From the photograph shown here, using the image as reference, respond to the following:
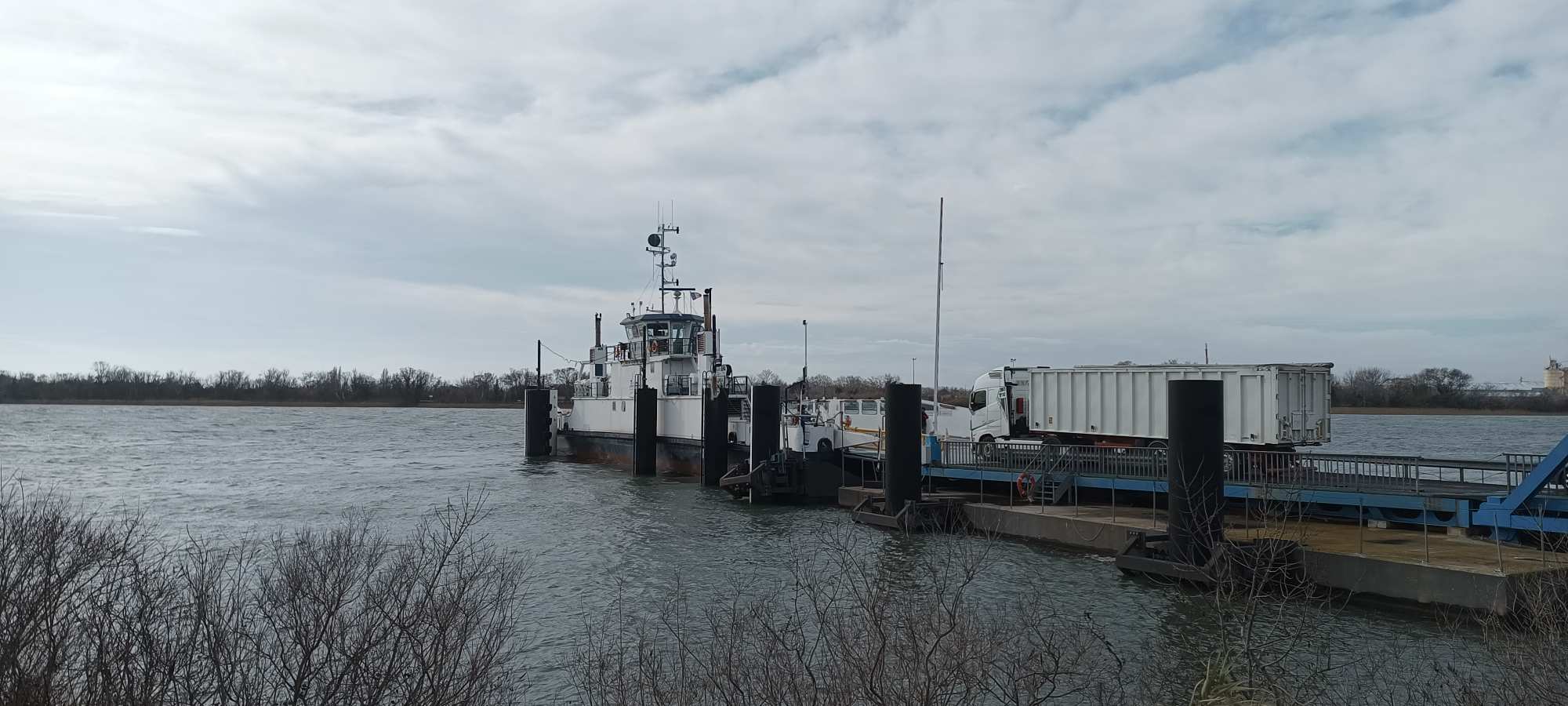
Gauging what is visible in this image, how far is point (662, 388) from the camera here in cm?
4638

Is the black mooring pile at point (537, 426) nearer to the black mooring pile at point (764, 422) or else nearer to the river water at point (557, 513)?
the river water at point (557, 513)

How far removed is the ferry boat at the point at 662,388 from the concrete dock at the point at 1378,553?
59.3 ft

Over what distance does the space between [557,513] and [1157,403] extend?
17720 millimetres

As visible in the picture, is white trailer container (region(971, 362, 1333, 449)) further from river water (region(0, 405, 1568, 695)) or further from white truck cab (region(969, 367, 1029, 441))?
river water (region(0, 405, 1568, 695))

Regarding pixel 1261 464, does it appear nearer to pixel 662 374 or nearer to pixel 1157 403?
pixel 1157 403

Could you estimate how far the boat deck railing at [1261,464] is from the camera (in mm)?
20375

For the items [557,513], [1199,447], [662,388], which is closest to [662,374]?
[662,388]

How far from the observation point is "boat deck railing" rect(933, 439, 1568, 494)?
20375 millimetres

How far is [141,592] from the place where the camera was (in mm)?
7527

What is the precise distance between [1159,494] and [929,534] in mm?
5555

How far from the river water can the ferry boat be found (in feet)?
7.12

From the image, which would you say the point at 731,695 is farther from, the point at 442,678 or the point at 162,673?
the point at 162,673

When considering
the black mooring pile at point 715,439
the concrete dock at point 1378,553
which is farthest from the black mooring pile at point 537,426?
the concrete dock at point 1378,553

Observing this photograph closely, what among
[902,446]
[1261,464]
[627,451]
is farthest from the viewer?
[627,451]
